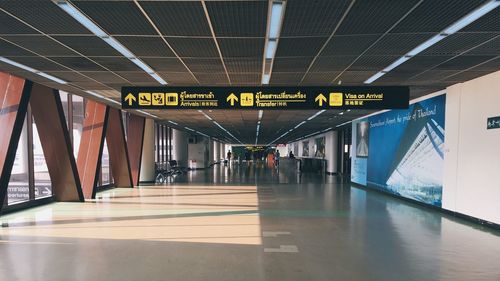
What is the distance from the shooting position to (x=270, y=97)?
24.3 feet

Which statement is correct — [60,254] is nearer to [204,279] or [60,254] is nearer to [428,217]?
[204,279]

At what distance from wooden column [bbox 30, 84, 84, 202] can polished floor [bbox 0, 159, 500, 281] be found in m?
0.85

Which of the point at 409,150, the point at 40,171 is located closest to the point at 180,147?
the point at 40,171

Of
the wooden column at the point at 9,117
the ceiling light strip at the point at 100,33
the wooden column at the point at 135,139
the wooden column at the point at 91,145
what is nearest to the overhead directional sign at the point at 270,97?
the ceiling light strip at the point at 100,33

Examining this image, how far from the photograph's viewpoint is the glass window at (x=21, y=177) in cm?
899

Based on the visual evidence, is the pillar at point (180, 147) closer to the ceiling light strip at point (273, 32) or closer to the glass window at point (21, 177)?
the glass window at point (21, 177)

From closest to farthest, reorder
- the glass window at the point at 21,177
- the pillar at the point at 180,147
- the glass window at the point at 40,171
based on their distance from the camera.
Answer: the glass window at the point at 21,177 < the glass window at the point at 40,171 < the pillar at the point at 180,147

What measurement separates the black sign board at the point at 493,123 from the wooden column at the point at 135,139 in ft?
48.6

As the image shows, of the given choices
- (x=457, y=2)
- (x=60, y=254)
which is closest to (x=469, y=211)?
(x=457, y=2)

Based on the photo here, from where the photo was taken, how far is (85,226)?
7.19 m

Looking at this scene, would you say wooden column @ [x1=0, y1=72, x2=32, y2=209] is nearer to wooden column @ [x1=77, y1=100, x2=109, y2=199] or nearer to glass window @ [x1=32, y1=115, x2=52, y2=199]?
glass window @ [x1=32, y1=115, x2=52, y2=199]

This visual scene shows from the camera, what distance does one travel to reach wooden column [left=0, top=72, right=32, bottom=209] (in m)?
7.35

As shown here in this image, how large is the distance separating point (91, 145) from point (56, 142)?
229cm

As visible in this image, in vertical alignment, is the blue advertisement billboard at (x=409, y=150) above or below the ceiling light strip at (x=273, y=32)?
below
